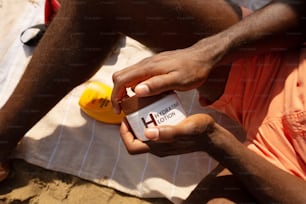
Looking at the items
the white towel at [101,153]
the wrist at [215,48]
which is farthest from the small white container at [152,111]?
the white towel at [101,153]

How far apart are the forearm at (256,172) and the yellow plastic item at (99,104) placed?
0.46 m

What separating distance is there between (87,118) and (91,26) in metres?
0.36

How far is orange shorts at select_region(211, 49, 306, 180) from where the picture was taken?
3.13ft

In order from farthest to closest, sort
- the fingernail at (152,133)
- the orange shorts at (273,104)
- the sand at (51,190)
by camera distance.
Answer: the sand at (51,190)
the orange shorts at (273,104)
the fingernail at (152,133)

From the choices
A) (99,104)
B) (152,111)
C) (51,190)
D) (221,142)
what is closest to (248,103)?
(221,142)

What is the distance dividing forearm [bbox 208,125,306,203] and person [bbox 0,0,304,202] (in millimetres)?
17

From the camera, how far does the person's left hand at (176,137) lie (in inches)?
32.7

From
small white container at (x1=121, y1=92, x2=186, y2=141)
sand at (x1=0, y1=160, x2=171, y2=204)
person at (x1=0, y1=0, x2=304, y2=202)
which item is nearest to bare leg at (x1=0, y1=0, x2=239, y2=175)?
person at (x1=0, y1=0, x2=304, y2=202)

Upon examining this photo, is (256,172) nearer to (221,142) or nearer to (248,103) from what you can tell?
(221,142)

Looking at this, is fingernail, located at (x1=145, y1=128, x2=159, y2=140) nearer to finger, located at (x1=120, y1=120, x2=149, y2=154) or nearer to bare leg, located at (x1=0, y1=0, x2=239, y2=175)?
finger, located at (x1=120, y1=120, x2=149, y2=154)

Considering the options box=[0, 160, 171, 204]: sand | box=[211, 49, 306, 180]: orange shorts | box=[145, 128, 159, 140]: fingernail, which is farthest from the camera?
box=[0, 160, 171, 204]: sand

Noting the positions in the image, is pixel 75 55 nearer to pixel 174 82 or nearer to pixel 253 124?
pixel 174 82

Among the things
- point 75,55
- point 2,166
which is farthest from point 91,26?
point 2,166

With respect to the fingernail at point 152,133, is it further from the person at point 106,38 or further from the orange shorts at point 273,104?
the orange shorts at point 273,104
